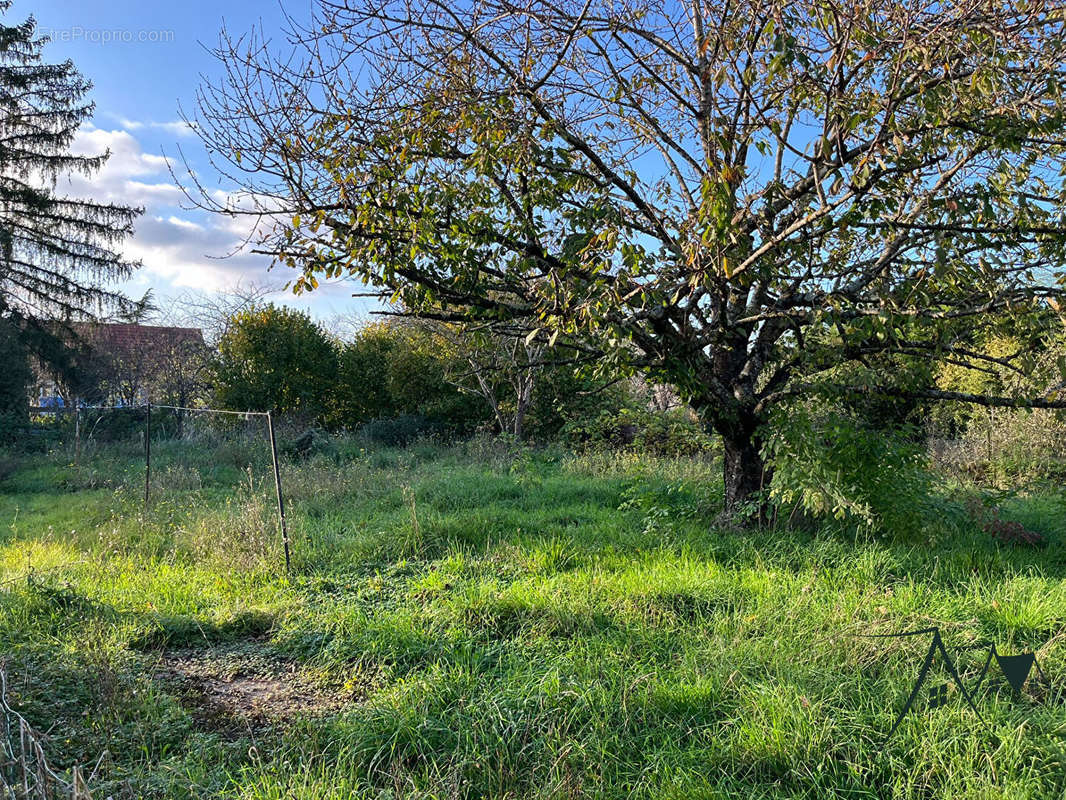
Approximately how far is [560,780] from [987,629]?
2717 millimetres

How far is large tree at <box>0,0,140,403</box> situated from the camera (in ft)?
58.3

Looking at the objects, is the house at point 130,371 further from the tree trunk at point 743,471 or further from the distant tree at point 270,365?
the tree trunk at point 743,471

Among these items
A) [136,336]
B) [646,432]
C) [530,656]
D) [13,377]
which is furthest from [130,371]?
[530,656]

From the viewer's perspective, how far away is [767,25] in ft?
13.7

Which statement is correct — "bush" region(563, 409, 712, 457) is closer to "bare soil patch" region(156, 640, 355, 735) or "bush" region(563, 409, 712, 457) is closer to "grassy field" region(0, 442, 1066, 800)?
"grassy field" region(0, 442, 1066, 800)

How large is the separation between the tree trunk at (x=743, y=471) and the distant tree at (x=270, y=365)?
1178 cm

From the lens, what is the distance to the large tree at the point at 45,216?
1778 centimetres

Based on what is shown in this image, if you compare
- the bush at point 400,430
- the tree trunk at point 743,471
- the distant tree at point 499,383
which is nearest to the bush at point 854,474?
the tree trunk at point 743,471

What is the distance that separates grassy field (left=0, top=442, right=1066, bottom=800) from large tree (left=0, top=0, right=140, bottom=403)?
1478 centimetres

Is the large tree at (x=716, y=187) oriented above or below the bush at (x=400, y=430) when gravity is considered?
above

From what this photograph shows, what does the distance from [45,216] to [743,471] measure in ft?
66.4

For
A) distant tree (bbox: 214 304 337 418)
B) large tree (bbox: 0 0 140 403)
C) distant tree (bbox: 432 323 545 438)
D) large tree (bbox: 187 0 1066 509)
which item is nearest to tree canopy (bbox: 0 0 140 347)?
large tree (bbox: 0 0 140 403)

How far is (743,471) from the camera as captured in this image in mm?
6008

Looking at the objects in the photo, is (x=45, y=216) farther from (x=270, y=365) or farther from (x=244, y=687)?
(x=244, y=687)
